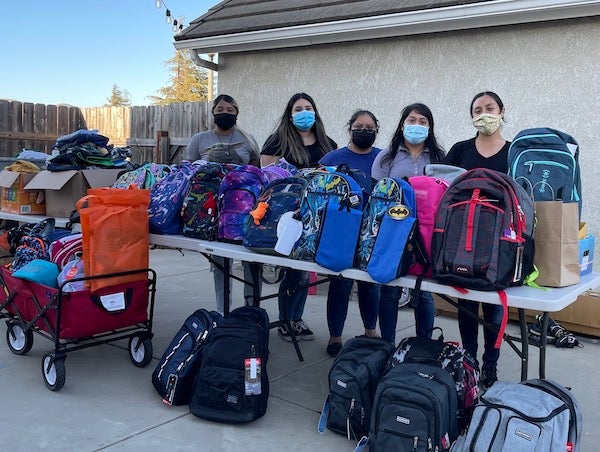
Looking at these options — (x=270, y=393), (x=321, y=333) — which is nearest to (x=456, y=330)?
(x=321, y=333)

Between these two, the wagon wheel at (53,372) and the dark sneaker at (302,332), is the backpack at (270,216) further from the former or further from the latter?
the dark sneaker at (302,332)

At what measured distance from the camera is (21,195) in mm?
4809

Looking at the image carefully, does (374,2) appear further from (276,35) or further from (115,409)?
(115,409)

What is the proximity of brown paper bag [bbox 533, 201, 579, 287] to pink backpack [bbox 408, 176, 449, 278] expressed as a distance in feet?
1.60

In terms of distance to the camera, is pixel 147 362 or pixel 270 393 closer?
pixel 270 393

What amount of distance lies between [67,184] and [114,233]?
115cm

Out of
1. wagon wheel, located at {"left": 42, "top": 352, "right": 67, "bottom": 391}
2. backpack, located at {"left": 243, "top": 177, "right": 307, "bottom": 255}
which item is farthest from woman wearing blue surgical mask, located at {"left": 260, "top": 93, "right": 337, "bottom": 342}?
wagon wheel, located at {"left": 42, "top": 352, "right": 67, "bottom": 391}

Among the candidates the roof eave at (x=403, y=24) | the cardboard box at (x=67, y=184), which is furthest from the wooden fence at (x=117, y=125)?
the cardboard box at (x=67, y=184)

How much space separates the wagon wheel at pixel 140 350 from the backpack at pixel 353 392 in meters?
1.40

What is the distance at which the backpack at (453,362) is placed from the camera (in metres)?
2.98

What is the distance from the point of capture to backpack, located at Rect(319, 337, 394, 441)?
3.04 m

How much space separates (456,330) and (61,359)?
320cm

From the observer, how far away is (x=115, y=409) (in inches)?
134

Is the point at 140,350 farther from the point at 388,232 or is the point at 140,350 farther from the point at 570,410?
the point at 570,410
